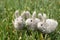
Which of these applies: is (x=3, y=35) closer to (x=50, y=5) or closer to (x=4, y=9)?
(x=4, y=9)

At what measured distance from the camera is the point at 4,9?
319cm

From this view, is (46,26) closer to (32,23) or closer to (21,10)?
Answer: (32,23)

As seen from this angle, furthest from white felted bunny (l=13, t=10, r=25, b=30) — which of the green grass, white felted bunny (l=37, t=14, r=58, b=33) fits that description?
white felted bunny (l=37, t=14, r=58, b=33)

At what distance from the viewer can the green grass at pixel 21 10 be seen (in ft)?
8.14

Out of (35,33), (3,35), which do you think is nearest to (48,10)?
(35,33)

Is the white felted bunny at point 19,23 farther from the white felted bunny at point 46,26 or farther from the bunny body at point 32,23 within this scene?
the white felted bunny at point 46,26

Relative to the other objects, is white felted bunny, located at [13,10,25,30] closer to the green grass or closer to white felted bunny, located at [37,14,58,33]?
the green grass

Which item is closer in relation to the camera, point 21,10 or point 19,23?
point 19,23

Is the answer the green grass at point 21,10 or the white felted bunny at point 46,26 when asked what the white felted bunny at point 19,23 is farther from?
the white felted bunny at point 46,26

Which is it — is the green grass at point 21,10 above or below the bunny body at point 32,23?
below

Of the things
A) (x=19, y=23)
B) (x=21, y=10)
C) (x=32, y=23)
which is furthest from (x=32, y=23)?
(x=21, y=10)

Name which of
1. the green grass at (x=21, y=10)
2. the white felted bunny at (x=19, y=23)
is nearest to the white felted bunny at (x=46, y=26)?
the green grass at (x=21, y=10)

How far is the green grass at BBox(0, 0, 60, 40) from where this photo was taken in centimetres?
248

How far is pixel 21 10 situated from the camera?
10.1 ft
